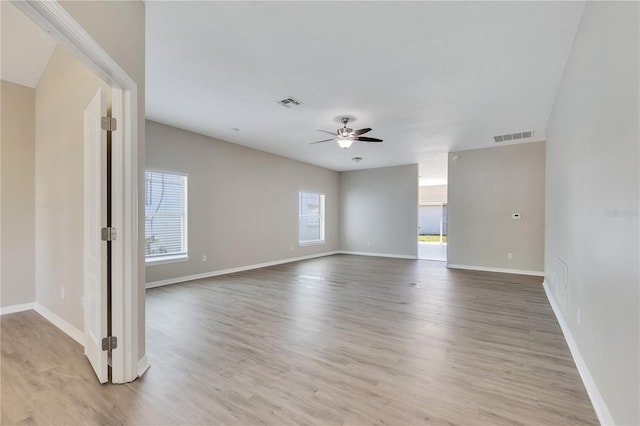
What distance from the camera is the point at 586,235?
2.16m

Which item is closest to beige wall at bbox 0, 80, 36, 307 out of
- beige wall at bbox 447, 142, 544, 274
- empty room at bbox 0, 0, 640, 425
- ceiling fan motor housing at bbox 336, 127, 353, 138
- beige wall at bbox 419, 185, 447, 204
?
empty room at bbox 0, 0, 640, 425

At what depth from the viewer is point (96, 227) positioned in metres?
2.06

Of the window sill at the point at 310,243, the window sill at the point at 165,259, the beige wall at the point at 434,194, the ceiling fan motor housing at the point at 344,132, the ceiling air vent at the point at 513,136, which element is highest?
the ceiling air vent at the point at 513,136

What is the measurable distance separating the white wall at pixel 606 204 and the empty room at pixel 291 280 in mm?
21

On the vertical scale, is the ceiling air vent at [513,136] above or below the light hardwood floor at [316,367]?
above

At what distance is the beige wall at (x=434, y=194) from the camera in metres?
13.7

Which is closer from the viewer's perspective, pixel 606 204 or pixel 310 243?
pixel 606 204

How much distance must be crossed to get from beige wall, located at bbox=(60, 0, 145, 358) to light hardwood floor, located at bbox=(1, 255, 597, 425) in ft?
1.71

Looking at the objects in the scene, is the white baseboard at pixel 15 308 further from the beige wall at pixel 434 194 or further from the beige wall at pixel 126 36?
the beige wall at pixel 434 194

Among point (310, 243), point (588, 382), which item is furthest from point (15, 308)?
point (310, 243)

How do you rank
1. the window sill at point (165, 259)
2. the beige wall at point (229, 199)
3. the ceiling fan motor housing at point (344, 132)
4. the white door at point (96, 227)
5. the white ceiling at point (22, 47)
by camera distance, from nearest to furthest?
→ the white door at point (96, 227) → the white ceiling at point (22, 47) → the ceiling fan motor housing at point (344, 132) → the window sill at point (165, 259) → the beige wall at point (229, 199)

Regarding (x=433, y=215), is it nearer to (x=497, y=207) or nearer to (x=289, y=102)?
(x=497, y=207)

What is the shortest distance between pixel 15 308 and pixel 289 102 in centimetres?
435

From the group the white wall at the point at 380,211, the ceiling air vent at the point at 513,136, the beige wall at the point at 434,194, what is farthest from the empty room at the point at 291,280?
the beige wall at the point at 434,194
